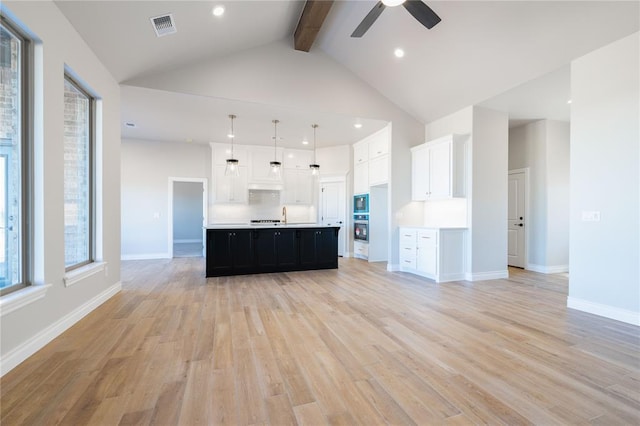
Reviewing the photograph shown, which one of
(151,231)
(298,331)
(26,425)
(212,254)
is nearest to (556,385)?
(298,331)

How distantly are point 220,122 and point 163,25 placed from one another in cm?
248

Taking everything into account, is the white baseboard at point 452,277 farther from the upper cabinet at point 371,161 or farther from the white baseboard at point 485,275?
the upper cabinet at point 371,161

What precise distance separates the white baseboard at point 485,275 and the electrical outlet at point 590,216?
1.90 meters

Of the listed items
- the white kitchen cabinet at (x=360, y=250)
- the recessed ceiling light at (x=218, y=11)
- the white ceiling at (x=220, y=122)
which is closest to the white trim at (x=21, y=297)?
the white ceiling at (x=220, y=122)

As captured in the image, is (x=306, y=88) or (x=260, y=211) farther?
(x=260, y=211)

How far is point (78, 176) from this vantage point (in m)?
3.34

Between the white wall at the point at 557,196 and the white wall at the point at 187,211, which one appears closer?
the white wall at the point at 557,196

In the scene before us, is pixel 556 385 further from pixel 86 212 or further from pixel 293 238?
pixel 86 212

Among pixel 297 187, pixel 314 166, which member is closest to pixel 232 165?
pixel 314 166

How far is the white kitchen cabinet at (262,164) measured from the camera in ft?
25.2

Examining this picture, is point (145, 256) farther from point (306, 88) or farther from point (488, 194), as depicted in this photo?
point (488, 194)

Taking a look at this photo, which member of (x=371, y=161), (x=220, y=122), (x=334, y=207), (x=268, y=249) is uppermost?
(x=220, y=122)

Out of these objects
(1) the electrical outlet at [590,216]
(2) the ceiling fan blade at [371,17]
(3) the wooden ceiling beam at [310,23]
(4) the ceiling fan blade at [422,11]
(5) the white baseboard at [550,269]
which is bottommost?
(5) the white baseboard at [550,269]

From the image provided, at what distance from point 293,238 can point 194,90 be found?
303 cm
